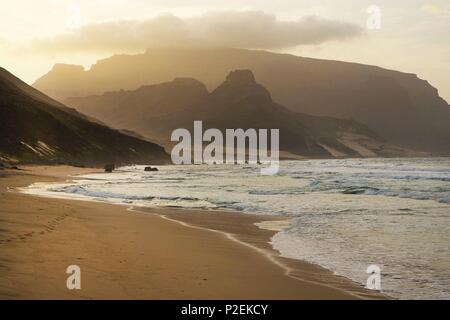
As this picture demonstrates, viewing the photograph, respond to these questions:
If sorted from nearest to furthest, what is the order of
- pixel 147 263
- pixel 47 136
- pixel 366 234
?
pixel 147 263, pixel 366 234, pixel 47 136

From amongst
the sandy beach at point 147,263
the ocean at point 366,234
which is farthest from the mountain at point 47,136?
the sandy beach at point 147,263

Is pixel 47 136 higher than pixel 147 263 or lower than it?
higher

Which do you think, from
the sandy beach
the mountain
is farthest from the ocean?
the mountain

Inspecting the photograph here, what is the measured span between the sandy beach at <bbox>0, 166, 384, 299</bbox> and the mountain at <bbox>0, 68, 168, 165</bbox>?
66225mm

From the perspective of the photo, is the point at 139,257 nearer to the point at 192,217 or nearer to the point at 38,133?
the point at 192,217

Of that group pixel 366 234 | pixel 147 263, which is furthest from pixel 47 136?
pixel 147 263

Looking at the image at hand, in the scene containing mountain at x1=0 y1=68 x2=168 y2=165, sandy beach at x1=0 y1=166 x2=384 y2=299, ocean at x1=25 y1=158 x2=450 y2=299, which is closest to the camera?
sandy beach at x1=0 y1=166 x2=384 y2=299

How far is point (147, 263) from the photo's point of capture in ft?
34.5

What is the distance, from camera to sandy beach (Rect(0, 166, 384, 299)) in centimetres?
817

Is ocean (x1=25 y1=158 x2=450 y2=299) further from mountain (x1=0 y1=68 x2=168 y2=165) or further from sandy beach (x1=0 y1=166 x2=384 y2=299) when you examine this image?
mountain (x1=0 y1=68 x2=168 y2=165)

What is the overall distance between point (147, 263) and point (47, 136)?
319 ft

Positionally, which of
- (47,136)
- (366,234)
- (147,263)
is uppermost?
(47,136)

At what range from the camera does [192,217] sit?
2169 cm

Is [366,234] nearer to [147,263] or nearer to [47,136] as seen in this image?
[147,263]
